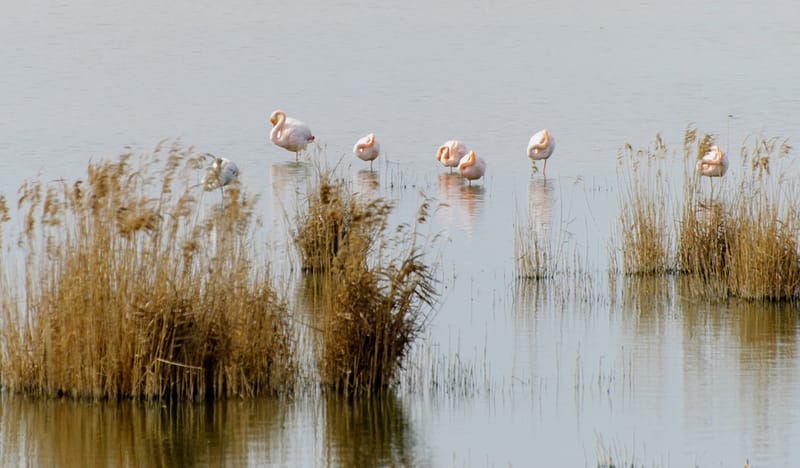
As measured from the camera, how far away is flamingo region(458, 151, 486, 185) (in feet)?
64.0

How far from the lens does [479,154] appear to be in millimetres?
22734

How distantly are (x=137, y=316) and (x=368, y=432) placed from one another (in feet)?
5.06

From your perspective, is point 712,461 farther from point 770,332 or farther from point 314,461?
point 770,332

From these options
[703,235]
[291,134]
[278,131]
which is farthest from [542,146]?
[703,235]

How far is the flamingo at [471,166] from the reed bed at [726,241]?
5.76m

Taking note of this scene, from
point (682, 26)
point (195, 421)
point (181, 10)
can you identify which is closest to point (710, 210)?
point (195, 421)

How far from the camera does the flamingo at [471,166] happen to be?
19.5 metres

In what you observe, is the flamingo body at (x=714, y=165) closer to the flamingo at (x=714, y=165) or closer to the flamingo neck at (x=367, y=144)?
the flamingo at (x=714, y=165)

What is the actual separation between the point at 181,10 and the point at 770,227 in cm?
3883

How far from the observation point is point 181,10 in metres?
48.4

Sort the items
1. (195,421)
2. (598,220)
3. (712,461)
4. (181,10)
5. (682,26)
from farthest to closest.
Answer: (181,10), (682,26), (598,220), (195,421), (712,461)

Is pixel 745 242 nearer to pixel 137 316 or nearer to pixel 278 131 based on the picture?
pixel 137 316

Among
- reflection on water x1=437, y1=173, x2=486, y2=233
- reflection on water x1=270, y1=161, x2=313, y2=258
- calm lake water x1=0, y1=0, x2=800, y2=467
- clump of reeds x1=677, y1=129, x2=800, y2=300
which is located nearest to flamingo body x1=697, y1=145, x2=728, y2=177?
calm lake water x1=0, y1=0, x2=800, y2=467

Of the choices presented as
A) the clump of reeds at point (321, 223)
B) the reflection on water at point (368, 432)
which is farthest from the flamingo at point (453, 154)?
the reflection on water at point (368, 432)
